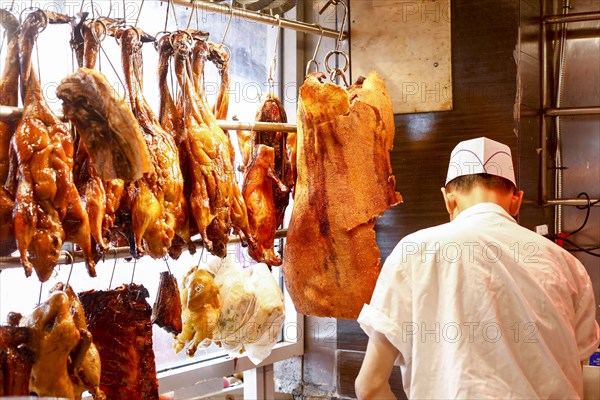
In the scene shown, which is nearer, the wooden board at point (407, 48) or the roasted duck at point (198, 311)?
the roasted duck at point (198, 311)

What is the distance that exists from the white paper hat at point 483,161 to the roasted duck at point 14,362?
184cm

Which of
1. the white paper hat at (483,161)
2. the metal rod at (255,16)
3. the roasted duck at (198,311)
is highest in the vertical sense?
the metal rod at (255,16)

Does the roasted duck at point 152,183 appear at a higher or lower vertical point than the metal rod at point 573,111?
lower

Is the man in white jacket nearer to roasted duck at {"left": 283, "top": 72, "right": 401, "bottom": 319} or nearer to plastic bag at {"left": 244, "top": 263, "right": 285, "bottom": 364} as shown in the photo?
roasted duck at {"left": 283, "top": 72, "right": 401, "bottom": 319}

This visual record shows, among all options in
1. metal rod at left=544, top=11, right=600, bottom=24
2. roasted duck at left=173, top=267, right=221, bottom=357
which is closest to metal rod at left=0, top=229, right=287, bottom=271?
roasted duck at left=173, top=267, right=221, bottom=357

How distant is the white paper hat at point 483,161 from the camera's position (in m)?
3.13

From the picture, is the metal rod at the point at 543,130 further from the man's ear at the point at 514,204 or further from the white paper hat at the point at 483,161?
the white paper hat at the point at 483,161

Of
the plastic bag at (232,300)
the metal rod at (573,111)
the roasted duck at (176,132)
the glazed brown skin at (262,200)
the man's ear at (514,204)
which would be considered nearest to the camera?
the roasted duck at (176,132)

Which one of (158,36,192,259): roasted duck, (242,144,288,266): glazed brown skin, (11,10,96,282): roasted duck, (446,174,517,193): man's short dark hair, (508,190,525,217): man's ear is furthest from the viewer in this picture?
(242,144,288,266): glazed brown skin

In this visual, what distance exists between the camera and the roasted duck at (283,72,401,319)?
346 cm

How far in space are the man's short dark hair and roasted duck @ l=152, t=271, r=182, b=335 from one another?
1.26 m

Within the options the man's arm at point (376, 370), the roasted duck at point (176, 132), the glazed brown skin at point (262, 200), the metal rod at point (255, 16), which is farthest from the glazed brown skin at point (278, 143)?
the man's arm at point (376, 370)

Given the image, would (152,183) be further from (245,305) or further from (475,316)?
(475,316)

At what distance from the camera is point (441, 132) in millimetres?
4129
